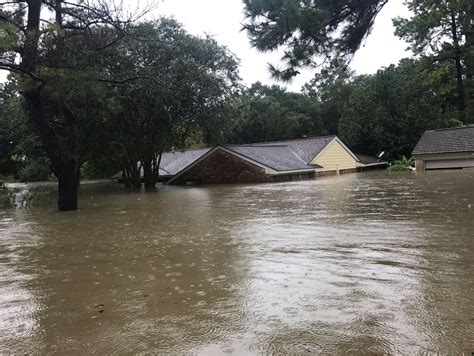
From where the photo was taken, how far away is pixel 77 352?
12.3ft

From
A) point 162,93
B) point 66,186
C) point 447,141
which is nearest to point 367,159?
point 447,141

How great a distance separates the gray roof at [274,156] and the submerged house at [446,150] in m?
8.28

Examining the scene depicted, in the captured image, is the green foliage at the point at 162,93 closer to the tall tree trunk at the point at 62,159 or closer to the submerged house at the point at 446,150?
the tall tree trunk at the point at 62,159

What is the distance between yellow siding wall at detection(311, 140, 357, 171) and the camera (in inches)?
1443

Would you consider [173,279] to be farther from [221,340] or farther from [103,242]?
[103,242]

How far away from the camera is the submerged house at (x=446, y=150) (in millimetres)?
33656

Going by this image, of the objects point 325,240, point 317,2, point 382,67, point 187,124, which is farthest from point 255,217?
point 382,67

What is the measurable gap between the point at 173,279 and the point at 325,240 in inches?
126

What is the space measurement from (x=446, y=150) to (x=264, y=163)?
558 inches

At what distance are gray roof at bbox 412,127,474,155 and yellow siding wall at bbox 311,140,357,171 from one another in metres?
6.09

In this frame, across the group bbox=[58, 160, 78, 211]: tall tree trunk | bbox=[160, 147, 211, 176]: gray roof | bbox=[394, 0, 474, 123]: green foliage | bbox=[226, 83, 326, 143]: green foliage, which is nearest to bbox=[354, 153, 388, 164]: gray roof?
bbox=[226, 83, 326, 143]: green foliage

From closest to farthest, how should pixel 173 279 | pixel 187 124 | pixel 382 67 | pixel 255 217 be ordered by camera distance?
1. pixel 173 279
2. pixel 255 217
3. pixel 187 124
4. pixel 382 67

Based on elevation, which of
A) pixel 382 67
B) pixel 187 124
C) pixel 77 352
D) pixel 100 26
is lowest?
pixel 77 352

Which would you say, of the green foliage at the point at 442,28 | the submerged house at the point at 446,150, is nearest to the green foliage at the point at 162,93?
the green foliage at the point at 442,28
